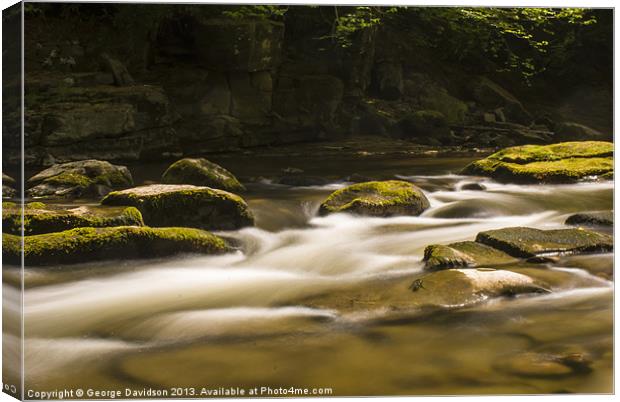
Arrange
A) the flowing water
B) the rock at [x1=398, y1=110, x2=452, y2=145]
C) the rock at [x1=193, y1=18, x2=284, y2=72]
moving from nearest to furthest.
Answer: the flowing water < the rock at [x1=193, y1=18, x2=284, y2=72] < the rock at [x1=398, y1=110, x2=452, y2=145]

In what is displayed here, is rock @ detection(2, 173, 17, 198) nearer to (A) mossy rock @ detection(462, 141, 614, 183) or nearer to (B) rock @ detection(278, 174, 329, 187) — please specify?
(B) rock @ detection(278, 174, 329, 187)

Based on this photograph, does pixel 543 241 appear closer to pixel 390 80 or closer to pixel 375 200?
pixel 375 200

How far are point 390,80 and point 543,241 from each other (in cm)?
166

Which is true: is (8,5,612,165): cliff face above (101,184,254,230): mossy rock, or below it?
above

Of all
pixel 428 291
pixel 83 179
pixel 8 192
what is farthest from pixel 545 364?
pixel 8 192

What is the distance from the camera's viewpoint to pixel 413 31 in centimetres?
606

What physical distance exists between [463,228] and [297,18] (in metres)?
1.97

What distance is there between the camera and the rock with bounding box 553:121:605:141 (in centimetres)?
618

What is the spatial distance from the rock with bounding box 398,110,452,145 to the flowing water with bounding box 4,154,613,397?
0.19 metres

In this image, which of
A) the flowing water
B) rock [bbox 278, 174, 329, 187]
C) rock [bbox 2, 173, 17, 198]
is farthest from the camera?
rock [bbox 278, 174, 329, 187]

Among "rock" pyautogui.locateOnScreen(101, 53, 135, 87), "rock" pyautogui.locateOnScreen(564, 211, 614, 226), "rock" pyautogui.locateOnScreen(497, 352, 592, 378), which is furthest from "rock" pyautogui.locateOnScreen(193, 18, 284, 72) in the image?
"rock" pyautogui.locateOnScreen(497, 352, 592, 378)

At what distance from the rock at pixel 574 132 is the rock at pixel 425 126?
86cm

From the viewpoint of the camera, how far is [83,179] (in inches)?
227

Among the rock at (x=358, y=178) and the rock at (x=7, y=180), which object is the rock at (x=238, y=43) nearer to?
the rock at (x=358, y=178)
